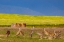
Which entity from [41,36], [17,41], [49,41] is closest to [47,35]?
[41,36]

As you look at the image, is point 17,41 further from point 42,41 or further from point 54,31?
point 54,31

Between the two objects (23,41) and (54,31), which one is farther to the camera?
(54,31)

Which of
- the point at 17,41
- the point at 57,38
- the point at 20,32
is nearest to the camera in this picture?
the point at 17,41

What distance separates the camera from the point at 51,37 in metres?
26.9

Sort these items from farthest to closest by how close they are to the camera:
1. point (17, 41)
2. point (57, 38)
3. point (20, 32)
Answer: point (20, 32)
point (57, 38)
point (17, 41)

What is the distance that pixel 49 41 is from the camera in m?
24.2

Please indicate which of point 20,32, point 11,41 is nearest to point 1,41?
point 11,41

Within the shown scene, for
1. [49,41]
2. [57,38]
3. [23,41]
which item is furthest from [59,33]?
[23,41]

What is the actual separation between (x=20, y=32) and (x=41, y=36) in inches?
152

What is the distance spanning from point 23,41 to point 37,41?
3.95 feet

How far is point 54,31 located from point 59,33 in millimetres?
636

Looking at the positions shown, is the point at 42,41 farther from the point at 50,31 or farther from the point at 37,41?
the point at 50,31

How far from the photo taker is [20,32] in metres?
30.4

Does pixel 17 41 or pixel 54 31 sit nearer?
pixel 17 41
